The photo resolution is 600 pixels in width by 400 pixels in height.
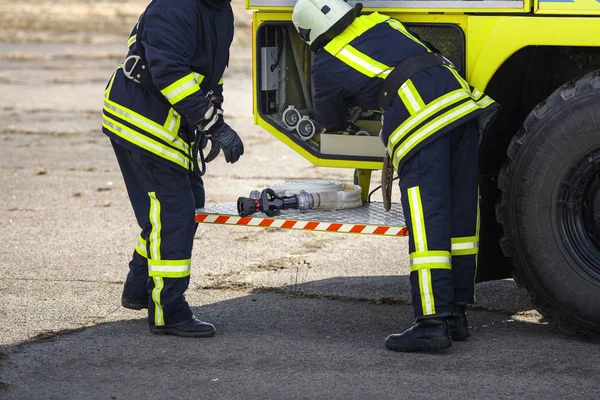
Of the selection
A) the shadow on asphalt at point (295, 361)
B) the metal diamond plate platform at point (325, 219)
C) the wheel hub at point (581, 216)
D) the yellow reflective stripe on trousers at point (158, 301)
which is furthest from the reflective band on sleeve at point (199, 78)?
the wheel hub at point (581, 216)

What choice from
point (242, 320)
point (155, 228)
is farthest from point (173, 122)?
point (242, 320)

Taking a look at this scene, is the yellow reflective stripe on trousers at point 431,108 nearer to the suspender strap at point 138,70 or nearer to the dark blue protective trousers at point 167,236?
the dark blue protective trousers at point 167,236

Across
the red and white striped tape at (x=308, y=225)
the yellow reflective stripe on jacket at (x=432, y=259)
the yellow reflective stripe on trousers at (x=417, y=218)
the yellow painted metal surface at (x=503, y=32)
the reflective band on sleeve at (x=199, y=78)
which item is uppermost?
the yellow painted metal surface at (x=503, y=32)

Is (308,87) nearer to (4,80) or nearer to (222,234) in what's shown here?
(222,234)

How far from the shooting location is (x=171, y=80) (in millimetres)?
5227

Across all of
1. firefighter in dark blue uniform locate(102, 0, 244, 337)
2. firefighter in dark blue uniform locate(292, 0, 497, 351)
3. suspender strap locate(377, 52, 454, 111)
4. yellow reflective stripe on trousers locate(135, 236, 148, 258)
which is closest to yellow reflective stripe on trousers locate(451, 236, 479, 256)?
firefighter in dark blue uniform locate(292, 0, 497, 351)

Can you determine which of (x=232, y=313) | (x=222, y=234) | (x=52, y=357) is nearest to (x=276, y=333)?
(x=232, y=313)

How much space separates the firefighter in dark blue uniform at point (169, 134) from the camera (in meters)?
5.32

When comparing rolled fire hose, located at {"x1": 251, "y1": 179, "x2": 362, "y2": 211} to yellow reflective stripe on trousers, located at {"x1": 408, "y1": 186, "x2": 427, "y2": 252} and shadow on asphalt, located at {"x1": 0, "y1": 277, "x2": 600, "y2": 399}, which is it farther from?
yellow reflective stripe on trousers, located at {"x1": 408, "y1": 186, "x2": 427, "y2": 252}

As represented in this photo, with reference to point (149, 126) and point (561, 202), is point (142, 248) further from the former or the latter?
point (561, 202)

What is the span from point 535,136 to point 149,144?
5.96ft

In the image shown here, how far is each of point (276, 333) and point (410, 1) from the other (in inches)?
68.1

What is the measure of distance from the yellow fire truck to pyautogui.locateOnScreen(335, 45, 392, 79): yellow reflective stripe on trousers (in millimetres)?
405

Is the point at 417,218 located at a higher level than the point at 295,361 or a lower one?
higher
